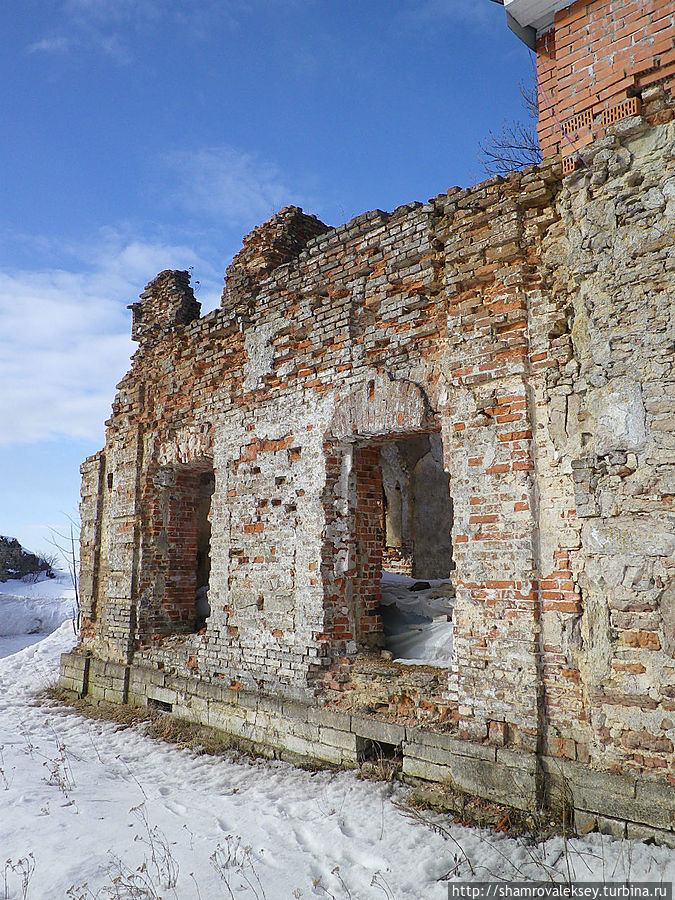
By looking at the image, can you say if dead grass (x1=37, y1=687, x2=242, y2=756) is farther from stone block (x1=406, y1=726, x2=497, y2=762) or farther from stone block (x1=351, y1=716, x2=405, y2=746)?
stone block (x1=406, y1=726, x2=497, y2=762)

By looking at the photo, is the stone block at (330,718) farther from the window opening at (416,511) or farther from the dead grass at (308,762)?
the window opening at (416,511)

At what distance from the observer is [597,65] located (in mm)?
4027

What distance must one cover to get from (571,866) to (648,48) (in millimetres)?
4740

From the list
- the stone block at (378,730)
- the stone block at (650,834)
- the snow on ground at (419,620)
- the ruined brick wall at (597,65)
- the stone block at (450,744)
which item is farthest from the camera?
the snow on ground at (419,620)

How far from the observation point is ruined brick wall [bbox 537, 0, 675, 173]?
12.4ft

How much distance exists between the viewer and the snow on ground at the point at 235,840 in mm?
3195

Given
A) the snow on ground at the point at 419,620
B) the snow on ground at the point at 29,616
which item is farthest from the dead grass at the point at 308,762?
the snow on ground at the point at 29,616

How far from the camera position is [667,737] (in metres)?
3.27

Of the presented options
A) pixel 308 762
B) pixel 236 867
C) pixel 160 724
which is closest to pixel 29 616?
A: pixel 160 724

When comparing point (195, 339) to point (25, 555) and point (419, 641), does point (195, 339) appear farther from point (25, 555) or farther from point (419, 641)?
point (25, 555)

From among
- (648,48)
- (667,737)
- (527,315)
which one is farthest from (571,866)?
(648,48)

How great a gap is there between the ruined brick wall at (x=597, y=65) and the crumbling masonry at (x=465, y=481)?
2.2 inches

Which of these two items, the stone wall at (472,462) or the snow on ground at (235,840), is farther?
the stone wall at (472,462)

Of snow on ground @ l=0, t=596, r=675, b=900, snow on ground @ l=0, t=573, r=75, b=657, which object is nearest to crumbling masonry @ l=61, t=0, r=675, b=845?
snow on ground @ l=0, t=596, r=675, b=900
